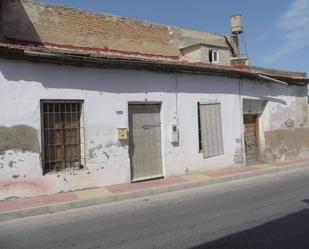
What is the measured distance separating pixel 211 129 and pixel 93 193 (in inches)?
219

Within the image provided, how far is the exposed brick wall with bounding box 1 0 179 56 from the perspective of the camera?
15611 mm

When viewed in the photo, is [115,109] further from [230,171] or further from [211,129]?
[230,171]

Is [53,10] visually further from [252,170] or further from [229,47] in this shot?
[229,47]

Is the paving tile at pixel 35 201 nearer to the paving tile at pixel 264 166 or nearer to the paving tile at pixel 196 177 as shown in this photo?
the paving tile at pixel 196 177

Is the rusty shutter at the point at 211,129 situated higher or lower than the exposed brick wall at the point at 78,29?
lower

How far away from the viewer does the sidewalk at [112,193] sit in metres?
8.96

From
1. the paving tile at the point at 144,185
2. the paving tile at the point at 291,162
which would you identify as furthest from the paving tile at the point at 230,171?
the paving tile at the point at 291,162

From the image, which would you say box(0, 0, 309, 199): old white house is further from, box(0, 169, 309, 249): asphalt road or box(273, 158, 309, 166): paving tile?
box(0, 169, 309, 249): asphalt road

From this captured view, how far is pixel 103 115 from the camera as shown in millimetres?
11539

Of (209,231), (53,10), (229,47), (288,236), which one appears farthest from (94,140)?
(229,47)

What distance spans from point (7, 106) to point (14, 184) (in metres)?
1.89

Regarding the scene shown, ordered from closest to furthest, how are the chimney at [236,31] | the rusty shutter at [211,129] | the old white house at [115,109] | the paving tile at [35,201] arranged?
the paving tile at [35,201] → the old white house at [115,109] → the rusty shutter at [211,129] → the chimney at [236,31]

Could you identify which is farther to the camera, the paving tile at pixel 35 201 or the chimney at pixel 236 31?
the chimney at pixel 236 31

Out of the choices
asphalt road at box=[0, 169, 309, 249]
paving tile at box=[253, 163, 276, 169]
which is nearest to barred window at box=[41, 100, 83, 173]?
asphalt road at box=[0, 169, 309, 249]
